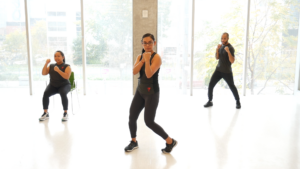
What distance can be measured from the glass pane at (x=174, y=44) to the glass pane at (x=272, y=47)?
1.64m

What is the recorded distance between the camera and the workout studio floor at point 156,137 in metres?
2.63

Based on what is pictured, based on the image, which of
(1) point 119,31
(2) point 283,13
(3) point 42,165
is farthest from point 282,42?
(3) point 42,165

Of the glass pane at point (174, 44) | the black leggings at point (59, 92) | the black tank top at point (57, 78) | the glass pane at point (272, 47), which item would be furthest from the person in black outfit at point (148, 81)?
the glass pane at point (272, 47)

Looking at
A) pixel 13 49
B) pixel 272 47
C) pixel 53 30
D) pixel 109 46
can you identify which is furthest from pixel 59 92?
pixel 272 47

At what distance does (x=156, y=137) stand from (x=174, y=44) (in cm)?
346

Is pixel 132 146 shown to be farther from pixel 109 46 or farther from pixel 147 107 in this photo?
pixel 109 46

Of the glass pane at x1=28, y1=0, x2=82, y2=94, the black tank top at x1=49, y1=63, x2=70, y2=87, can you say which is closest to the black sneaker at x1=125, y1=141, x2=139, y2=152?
the black tank top at x1=49, y1=63, x2=70, y2=87

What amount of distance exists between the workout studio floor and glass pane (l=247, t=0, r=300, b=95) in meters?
1.20

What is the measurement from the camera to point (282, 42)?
20.8ft

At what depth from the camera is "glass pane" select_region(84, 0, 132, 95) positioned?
6227 mm

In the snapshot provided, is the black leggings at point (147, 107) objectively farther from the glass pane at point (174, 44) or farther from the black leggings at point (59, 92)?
the glass pane at point (174, 44)

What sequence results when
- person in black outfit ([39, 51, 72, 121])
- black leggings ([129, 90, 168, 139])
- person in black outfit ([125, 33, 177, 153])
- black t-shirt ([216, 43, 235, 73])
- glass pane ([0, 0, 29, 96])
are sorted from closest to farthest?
person in black outfit ([125, 33, 177, 153]) < black leggings ([129, 90, 168, 139]) < person in black outfit ([39, 51, 72, 121]) < black t-shirt ([216, 43, 235, 73]) < glass pane ([0, 0, 29, 96])

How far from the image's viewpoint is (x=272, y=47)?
249 inches

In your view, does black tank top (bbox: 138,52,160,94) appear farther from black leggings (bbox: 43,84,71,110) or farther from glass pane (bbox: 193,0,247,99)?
glass pane (bbox: 193,0,247,99)
